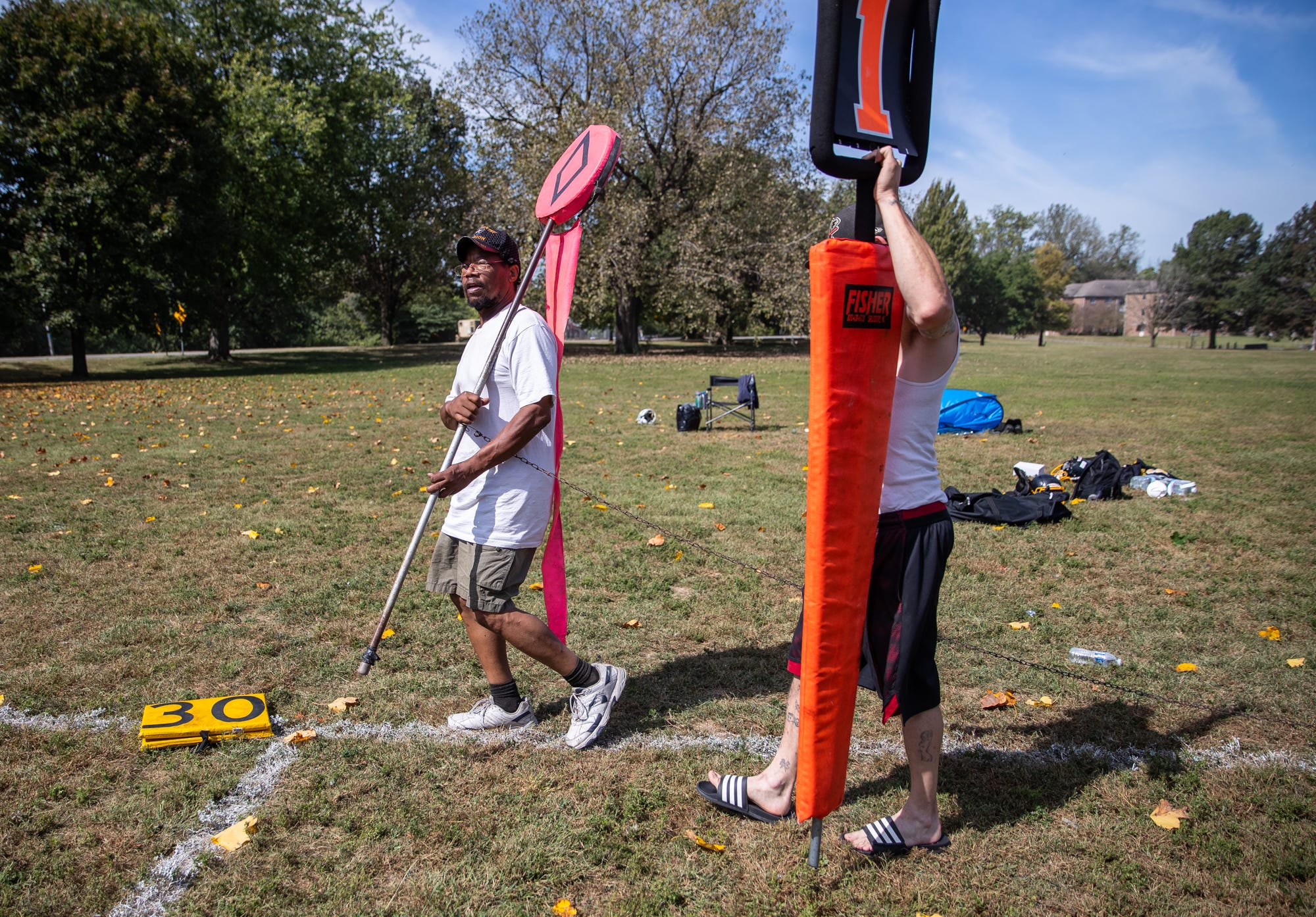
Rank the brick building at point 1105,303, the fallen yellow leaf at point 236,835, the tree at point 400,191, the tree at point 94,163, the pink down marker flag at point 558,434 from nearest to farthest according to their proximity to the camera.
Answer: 1. the fallen yellow leaf at point 236,835
2. the pink down marker flag at point 558,434
3. the tree at point 94,163
4. the tree at point 400,191
5. the brick building at point 1105,303

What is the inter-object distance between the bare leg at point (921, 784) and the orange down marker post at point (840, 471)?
0.35 metres

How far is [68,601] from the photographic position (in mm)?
4949

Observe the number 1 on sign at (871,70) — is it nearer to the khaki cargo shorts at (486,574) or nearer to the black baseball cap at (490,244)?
the black baseball cap at (490,244)

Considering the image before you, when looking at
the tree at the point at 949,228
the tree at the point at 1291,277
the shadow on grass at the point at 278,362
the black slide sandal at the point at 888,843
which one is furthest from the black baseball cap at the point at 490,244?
the tree at the point at 1291,277

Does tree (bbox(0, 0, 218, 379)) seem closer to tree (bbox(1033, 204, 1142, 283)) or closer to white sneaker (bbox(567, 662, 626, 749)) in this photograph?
white sneaker (bbox(567, 662, 626, 749))

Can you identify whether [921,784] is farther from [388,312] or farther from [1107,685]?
[388,312]

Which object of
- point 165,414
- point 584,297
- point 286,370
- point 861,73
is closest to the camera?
point 861,73

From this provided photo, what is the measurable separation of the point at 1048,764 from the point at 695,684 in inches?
66.4

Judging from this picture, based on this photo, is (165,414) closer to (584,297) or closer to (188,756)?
(188,756)

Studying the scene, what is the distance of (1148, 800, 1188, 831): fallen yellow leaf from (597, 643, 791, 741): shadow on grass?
1.64 metres

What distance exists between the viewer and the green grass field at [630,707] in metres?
2.70

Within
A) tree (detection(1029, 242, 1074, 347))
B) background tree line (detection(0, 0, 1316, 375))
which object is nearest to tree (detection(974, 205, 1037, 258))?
tree (detection(1029, 242, 1074, 347))

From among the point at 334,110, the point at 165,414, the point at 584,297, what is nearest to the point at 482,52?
the point at 334,110

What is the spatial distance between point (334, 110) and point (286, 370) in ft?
34.7
